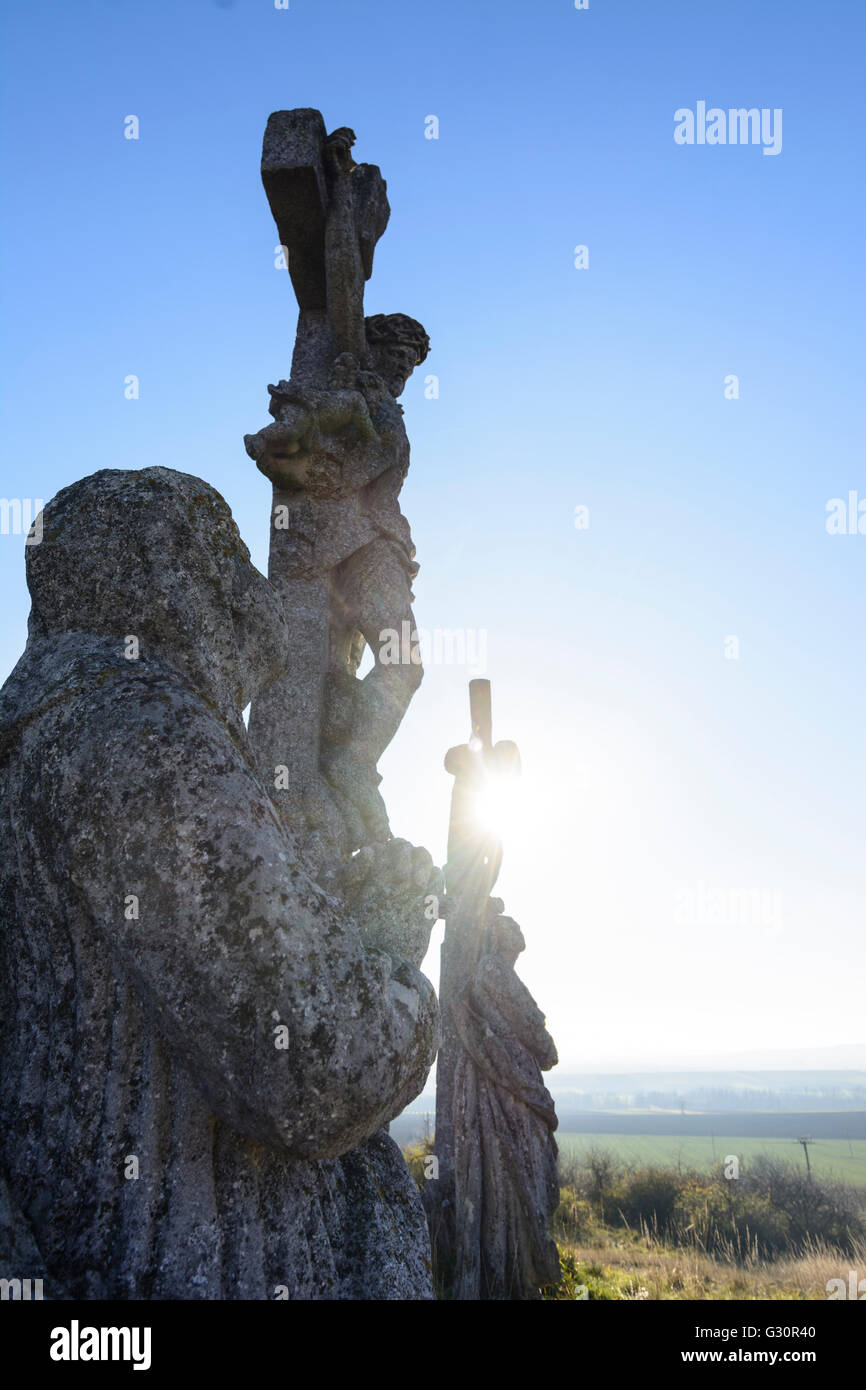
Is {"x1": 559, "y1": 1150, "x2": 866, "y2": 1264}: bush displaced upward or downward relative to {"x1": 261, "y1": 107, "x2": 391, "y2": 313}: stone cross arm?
downward

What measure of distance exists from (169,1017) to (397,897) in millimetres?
1040

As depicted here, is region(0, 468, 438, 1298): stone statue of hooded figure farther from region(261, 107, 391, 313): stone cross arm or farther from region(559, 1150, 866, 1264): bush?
region(559, 1150, 866, 1264): bush

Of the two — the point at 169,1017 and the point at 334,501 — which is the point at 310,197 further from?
the point at 169,1017

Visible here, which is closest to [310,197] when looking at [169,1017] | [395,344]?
[395,344]

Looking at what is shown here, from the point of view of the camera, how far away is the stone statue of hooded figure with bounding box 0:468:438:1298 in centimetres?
150

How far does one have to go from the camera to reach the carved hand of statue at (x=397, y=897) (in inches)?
94.8

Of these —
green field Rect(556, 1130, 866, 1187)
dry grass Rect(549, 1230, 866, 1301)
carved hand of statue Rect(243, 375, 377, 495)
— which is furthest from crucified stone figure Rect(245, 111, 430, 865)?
green field Rect(556, 1130, 866, 1187)

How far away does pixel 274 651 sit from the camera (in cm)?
221

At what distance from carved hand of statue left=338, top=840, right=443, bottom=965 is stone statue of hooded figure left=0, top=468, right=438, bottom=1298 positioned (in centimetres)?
57

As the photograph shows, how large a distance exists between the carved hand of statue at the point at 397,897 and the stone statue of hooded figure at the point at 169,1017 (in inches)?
22.6

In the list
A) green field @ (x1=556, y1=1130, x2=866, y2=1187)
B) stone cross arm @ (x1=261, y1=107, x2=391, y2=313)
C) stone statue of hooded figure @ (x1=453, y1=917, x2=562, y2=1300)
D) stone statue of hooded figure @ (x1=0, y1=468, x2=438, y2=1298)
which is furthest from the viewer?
green field @ (x1=556, y1=1130, x2=866, y2=1187)

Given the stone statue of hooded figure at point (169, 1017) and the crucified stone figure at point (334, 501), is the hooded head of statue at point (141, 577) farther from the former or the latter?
the crucified stone figure at point (334, 501)
